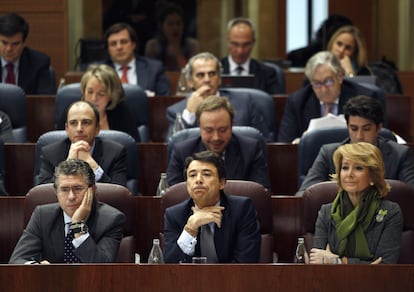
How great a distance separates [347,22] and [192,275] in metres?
5.84

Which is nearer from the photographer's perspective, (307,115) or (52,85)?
(307,115)

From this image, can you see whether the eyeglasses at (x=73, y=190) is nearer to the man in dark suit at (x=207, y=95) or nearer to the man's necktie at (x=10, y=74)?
the man in dark suit at (x=207, y=95)

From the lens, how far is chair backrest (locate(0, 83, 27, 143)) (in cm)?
764

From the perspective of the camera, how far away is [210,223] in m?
5.58

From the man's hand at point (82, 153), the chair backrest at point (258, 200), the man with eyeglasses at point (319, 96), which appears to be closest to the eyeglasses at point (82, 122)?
the man's hand at point (82, 153)

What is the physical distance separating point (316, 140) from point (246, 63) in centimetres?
233

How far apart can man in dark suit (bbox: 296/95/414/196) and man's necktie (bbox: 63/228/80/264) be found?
4.91 ft

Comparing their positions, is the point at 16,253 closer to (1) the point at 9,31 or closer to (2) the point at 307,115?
(2) the point at 307,115

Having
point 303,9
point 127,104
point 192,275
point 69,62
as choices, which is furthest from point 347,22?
point 192,275

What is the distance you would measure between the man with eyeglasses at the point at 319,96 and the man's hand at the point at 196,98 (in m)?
0.58

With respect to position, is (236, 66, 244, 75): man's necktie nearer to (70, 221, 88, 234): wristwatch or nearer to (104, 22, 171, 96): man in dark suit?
(104, 22, 171, 96): man in dark suit

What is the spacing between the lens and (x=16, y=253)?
5.45 metres

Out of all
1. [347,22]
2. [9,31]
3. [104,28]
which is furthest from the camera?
[104,28]

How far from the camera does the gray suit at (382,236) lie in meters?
5.44
